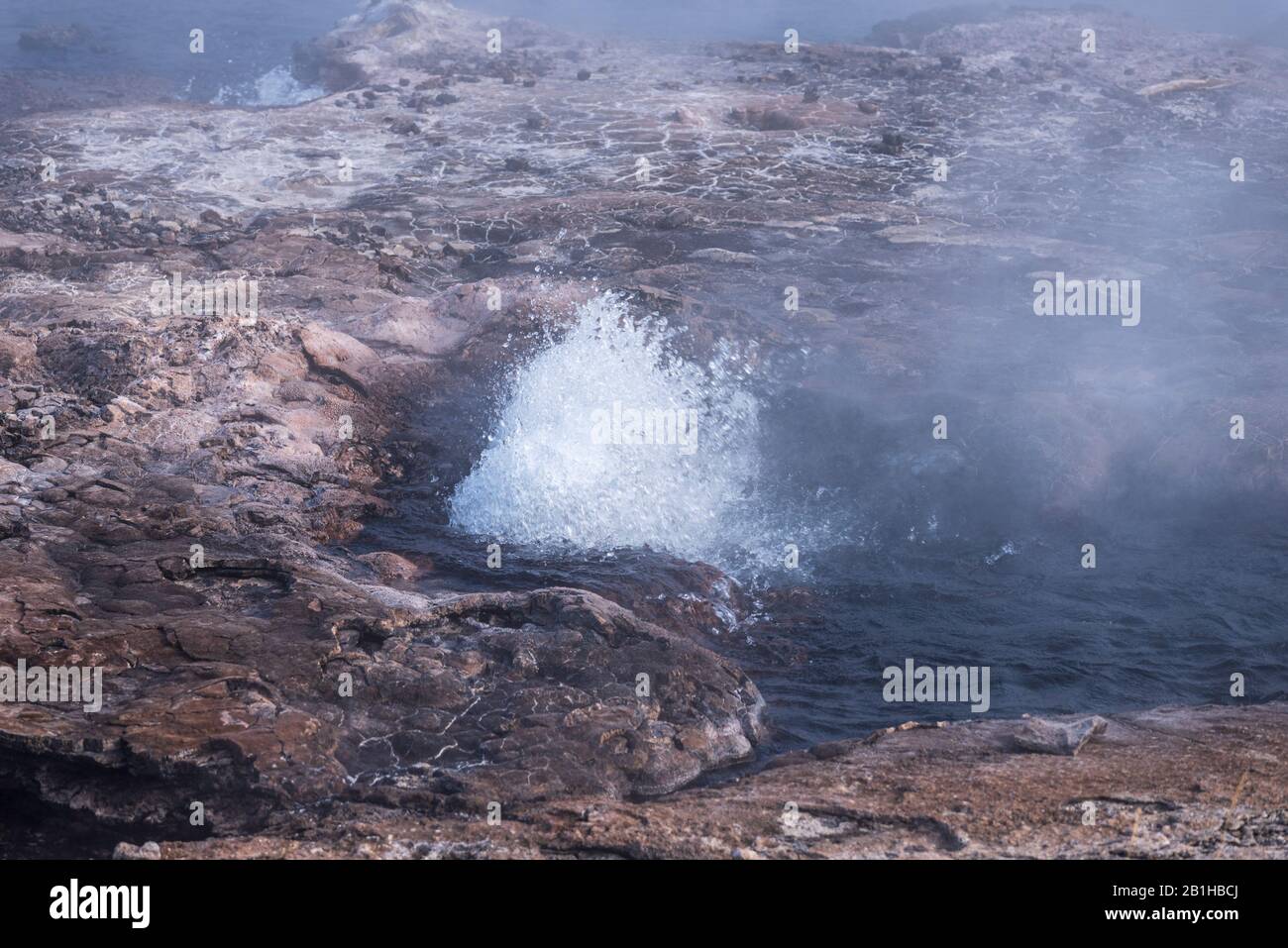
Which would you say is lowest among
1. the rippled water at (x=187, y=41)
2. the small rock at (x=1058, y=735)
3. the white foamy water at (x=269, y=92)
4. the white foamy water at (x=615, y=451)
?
the small rock at (x=1058, y=735)

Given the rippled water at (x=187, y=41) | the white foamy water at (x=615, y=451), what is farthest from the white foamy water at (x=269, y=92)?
the white foamy water at (x=615, y=451)

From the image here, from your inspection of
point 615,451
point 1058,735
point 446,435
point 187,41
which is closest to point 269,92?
point 187,41

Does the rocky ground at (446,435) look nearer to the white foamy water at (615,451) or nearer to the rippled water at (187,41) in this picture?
the white foamy water at (615,451)

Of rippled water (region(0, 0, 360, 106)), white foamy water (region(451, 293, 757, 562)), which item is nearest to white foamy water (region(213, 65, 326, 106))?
rippled water (region(0, 0, 360, 106))

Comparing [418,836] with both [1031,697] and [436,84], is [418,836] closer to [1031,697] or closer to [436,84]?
[1031,697]

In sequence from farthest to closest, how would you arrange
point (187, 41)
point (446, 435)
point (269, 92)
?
1. point (187, 41)
2. point (269, 92)
3. point (446, 435)

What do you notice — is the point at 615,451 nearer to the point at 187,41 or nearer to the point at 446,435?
the point at 446,435
